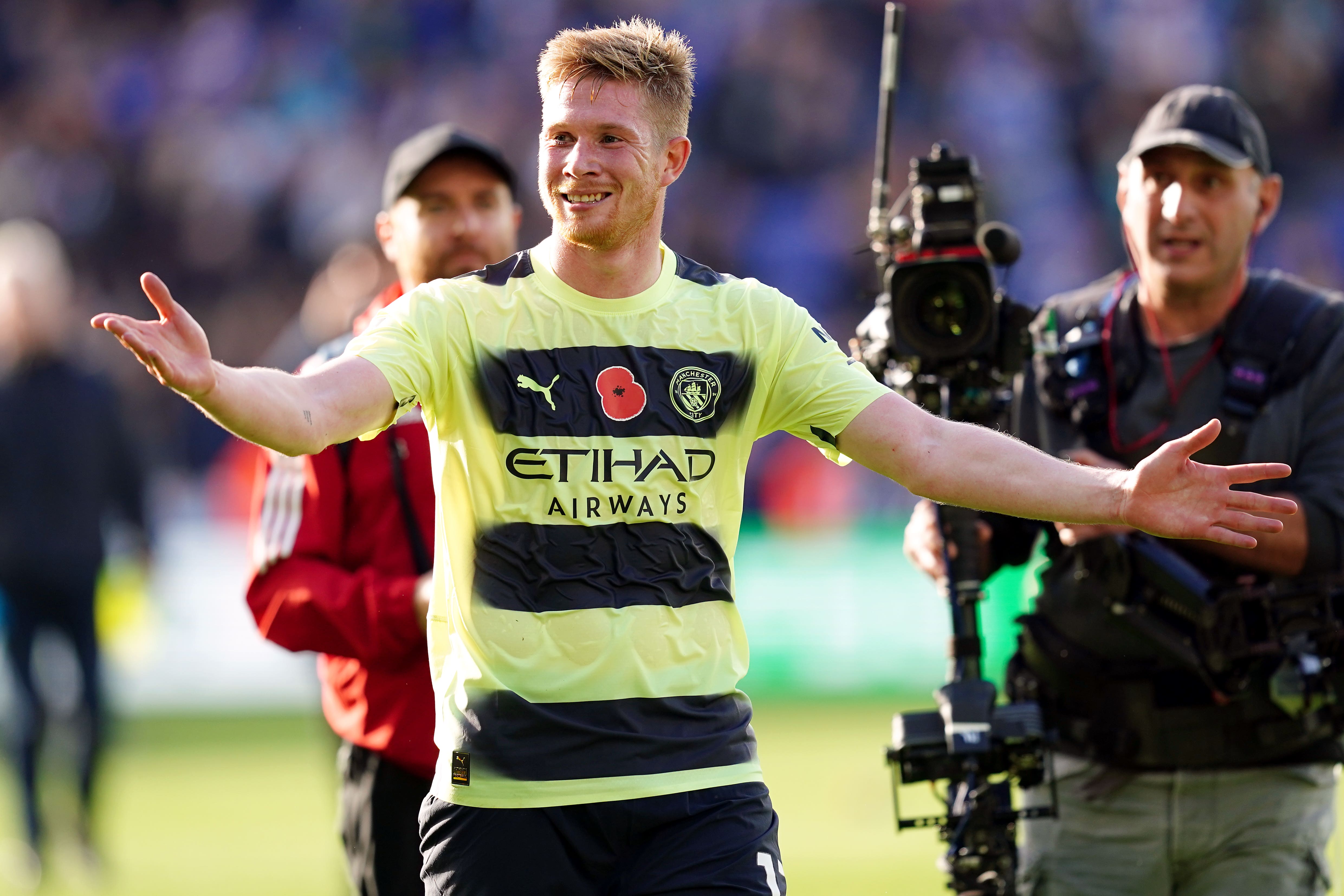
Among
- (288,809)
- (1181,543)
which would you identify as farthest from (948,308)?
(288,809)

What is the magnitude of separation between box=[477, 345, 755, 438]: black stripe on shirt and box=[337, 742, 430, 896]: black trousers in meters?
1.50

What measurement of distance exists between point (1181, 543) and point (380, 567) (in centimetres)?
211

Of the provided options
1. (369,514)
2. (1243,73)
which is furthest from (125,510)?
(1243,73)

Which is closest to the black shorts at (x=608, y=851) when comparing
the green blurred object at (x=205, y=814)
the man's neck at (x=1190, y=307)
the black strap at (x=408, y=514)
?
the black strap at (x=408, y=514)

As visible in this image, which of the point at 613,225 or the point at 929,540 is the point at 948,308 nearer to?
the point at 929,540

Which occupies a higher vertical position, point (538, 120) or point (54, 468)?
point (538, 120)

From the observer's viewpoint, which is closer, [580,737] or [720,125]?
[580,737]

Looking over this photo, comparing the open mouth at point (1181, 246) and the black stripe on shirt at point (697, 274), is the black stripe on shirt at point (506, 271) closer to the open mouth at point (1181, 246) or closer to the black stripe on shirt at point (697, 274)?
the black stripe on shirt at point (697, 274)

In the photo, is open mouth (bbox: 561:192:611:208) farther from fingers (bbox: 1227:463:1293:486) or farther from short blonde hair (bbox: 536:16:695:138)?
fingers (bbox: 1227:463:1293:486)

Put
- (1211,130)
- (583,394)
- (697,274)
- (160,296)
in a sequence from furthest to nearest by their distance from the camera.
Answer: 1. (1211,130)
2. (697,274)
3. (583,394)
4. (160,296)

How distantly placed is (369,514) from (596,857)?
1.64m

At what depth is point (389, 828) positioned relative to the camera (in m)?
4.57

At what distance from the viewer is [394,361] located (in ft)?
10.8

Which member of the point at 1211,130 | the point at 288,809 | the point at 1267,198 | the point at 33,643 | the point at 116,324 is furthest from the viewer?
the point at 288,809
